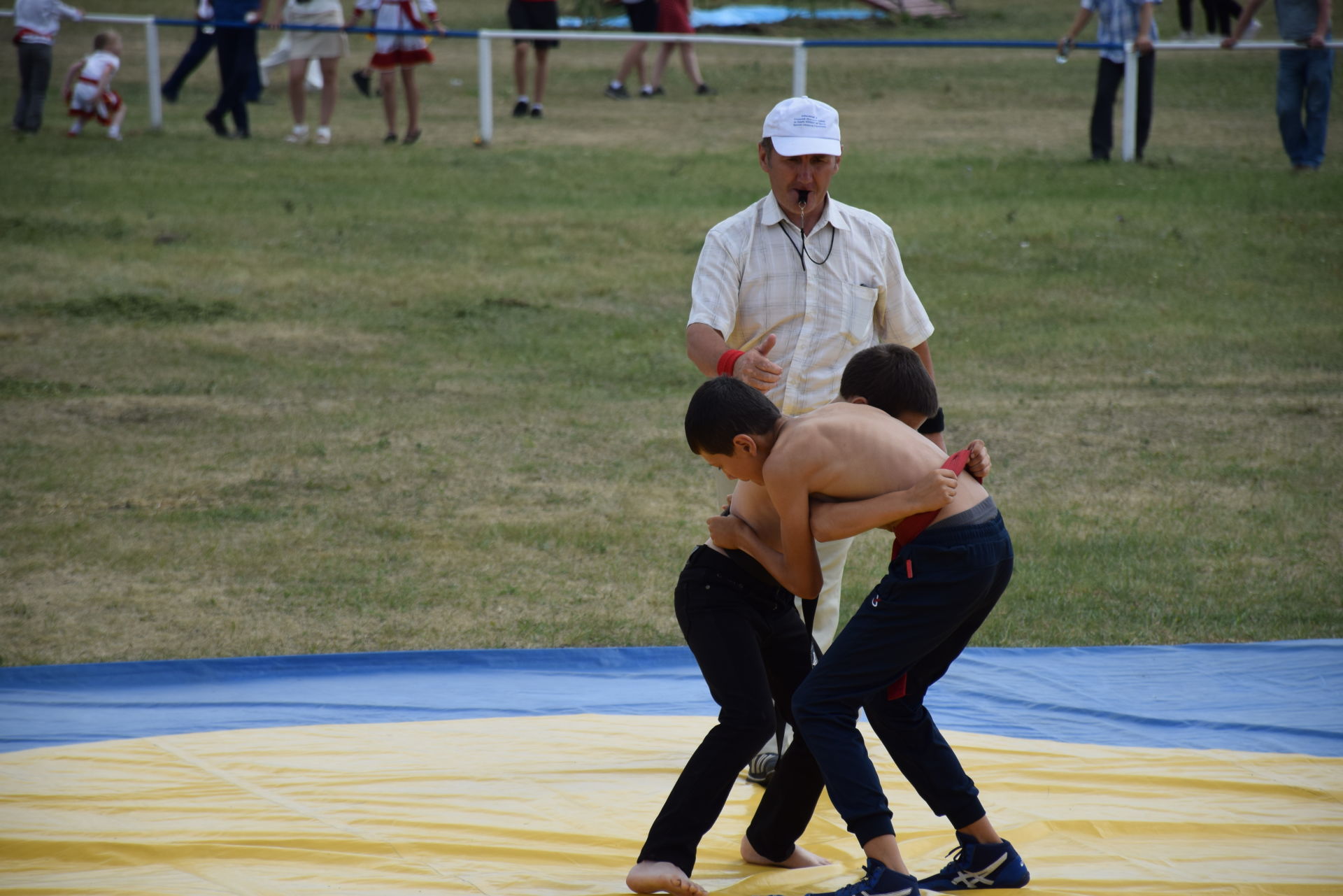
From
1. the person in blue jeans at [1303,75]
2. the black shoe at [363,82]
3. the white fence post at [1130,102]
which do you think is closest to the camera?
the person in blue jeans at [1303,75]

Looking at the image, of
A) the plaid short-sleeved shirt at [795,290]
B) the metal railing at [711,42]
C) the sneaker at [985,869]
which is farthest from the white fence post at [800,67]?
the sneaker at [985,869]

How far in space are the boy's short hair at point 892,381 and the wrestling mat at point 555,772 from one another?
110 cm

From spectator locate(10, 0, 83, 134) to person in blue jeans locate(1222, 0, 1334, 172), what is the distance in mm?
10568

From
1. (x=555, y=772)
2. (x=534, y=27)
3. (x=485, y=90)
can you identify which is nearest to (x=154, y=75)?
(x=485, y=90)

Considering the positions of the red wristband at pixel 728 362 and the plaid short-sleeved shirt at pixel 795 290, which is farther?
the plaid short-sleeved shirt at pixel 795 290

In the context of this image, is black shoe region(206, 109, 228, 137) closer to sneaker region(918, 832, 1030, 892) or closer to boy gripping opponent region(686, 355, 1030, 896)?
boy gripping opponent region(686, 355, 1030, 896)

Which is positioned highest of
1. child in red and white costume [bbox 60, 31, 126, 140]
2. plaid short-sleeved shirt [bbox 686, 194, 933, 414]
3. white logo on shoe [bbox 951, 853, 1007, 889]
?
child in red and white costume [bbox 60, 31, 126, 140]

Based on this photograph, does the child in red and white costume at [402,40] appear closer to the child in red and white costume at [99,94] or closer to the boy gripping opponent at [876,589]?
the child in red and white costume at [99,94]

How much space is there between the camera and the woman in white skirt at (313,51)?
1323 cm

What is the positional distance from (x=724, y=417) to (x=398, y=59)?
10.9m

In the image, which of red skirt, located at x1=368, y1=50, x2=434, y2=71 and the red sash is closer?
the red sash

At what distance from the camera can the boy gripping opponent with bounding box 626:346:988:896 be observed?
10.5 feet

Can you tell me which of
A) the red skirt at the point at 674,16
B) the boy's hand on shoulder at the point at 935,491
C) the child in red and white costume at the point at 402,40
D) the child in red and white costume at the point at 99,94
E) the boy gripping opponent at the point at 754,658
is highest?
the red skirt at the point at 674,16

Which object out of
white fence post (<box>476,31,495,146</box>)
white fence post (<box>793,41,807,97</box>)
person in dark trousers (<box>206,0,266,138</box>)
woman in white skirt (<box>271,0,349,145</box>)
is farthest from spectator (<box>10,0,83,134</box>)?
white fence post (<box>793,41,807,97</box>)
